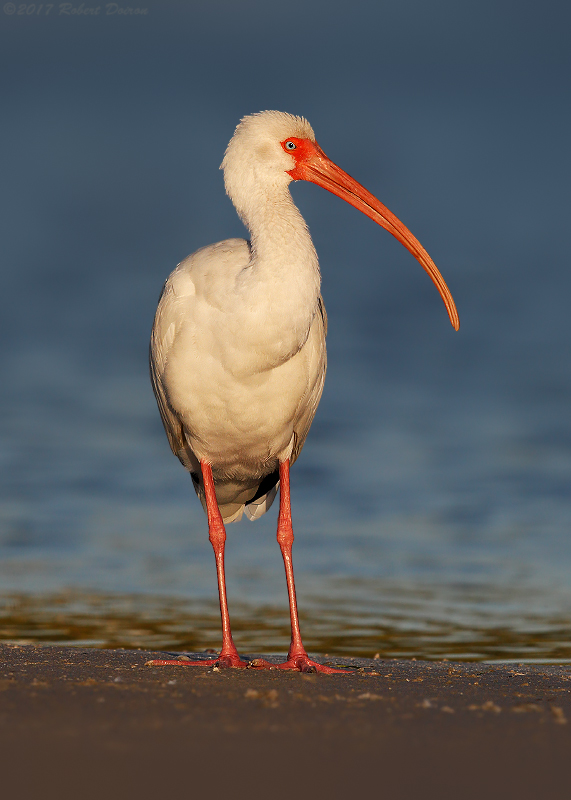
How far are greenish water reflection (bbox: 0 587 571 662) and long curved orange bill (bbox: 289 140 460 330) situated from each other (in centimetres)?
387

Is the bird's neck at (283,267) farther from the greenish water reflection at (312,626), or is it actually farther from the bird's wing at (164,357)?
the greenish water reflection at (312,626)

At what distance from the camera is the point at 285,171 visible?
23.2 feet

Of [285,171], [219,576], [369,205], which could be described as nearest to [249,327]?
[285,171]

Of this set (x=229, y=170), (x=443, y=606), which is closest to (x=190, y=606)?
(x=443, y=606)

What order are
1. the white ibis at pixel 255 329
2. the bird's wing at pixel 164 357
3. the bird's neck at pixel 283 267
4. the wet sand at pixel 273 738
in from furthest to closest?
the bird's wing at pixel 164 357, the white ibis at pixel 255 329, the bird's neck at pixel 283 267, the wet sand at pixel 273 738

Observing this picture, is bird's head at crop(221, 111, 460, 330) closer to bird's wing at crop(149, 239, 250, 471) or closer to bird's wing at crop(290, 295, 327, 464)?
bird's wing at crop(149, 239, 250, 471)

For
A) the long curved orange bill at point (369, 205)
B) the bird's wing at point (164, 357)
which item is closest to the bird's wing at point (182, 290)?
the bird's wing at point (164, 357)

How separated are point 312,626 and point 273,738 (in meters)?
7.53

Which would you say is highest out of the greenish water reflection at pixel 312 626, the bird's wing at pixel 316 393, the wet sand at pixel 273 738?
the bird's wing at pixel 316 393

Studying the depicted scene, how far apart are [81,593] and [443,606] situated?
5406 millimetres

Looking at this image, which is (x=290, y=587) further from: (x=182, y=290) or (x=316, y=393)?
(x=182, y=290)

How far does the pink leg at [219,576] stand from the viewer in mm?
6465

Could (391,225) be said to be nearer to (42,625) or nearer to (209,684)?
(209,684)

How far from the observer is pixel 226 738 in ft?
11.6
